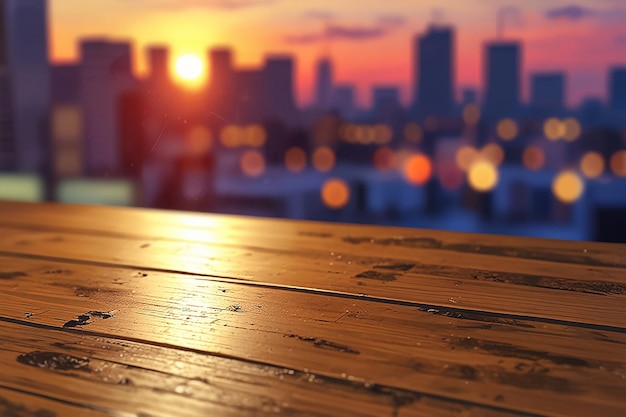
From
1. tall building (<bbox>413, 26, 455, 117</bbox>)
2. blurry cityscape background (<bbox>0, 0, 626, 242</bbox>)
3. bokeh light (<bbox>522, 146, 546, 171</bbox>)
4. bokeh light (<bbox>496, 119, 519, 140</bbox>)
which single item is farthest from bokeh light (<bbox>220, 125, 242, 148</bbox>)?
bokeh light (<bbox>522, 146, 546, 171</bbox>)

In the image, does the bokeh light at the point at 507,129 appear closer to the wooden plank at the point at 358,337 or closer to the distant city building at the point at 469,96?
the distant city building at the point at 469,96

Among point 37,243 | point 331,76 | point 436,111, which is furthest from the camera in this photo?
point 436,111

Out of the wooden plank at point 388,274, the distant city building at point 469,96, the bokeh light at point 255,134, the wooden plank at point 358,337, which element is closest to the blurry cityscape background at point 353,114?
the bokeh light at point 255,134

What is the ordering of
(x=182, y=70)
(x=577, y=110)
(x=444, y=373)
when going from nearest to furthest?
(x=444, y=373) < (x=182, y=70) < (x=577, y=110)

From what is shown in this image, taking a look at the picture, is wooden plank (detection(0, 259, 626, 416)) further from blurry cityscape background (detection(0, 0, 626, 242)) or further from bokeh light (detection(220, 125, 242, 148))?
bokeh light (detection(220, 125, 242, 148))

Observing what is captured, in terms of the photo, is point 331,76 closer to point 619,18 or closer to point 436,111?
point 436,111

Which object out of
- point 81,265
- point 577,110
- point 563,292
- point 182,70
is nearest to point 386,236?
point 563,292
